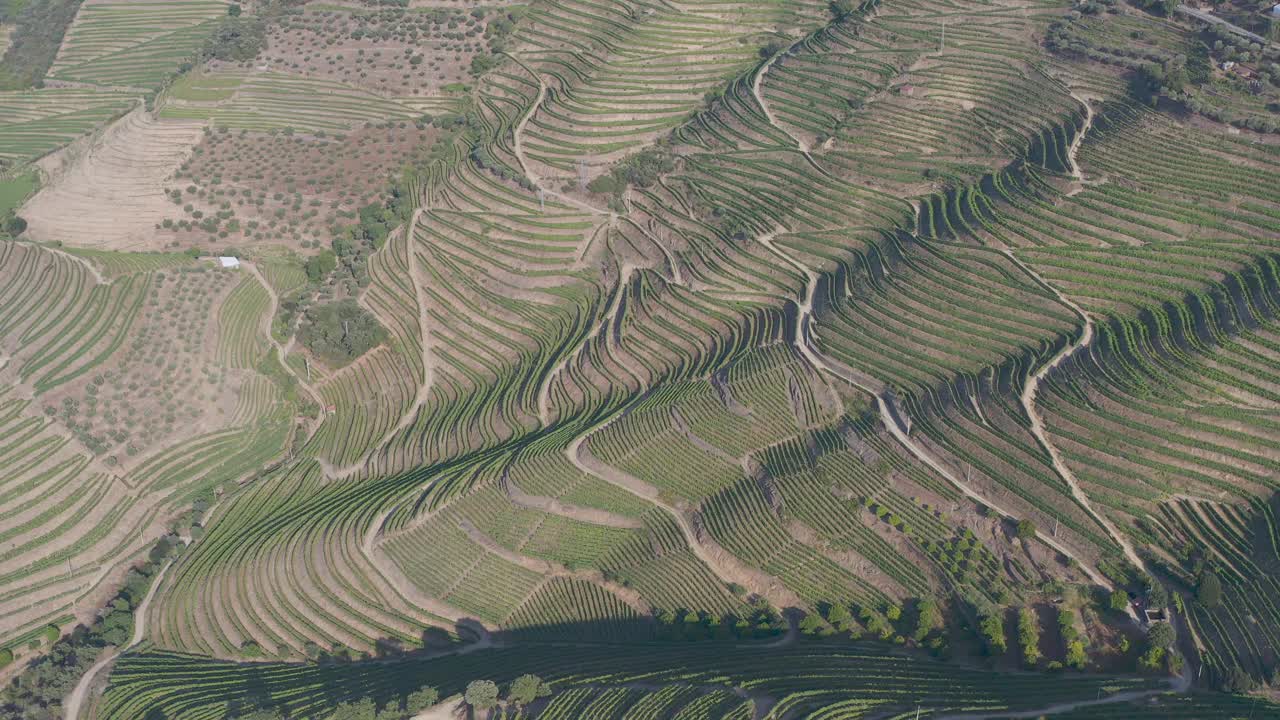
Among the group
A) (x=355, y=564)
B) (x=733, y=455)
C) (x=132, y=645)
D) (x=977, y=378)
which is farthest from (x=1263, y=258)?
(x=132, y=645)

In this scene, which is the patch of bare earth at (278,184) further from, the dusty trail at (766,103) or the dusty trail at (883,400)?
the dusty trail at (883,400)

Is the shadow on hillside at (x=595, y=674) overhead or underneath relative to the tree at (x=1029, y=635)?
underneath

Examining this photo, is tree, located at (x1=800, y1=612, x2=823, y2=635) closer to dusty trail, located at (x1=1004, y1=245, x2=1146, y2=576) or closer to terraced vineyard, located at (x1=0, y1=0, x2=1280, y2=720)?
terraced vineyard, located at (x1=0, y1=0, x2=1280, y2=720)

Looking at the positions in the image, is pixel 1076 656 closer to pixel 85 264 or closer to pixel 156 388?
pixel 156 388

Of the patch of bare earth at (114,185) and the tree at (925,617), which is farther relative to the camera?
the patch of bare earth at (114,185)

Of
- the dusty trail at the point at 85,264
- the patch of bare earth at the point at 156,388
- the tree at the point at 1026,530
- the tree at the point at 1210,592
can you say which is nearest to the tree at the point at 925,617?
the tree at the point at 1026,530

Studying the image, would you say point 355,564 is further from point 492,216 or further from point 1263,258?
point 1263,258
